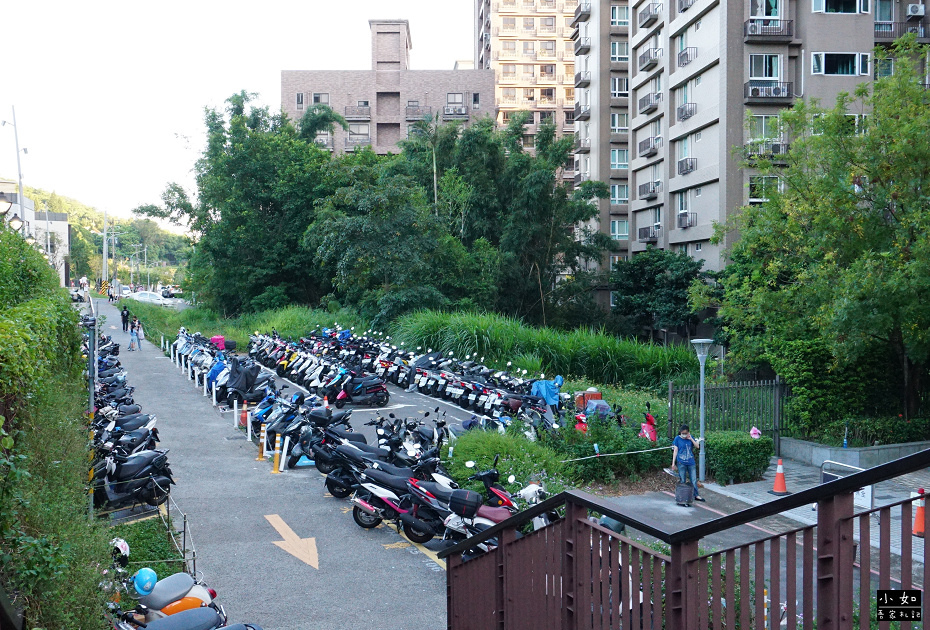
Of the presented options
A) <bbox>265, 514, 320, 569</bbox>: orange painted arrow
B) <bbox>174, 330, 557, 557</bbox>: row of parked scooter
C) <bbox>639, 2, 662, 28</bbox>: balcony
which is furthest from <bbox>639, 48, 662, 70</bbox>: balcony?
<bbox>265, 514, 320, 569</bbox>: orange painted arrow

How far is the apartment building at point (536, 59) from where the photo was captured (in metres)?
68.9

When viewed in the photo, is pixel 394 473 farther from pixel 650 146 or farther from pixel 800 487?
pixel 650 146

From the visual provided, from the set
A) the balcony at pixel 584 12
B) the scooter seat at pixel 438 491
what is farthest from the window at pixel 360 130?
the scooter seat at pixel 438 491

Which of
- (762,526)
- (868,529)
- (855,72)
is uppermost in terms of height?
(855,72)

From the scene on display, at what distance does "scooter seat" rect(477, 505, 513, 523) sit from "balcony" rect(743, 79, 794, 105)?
2628 centimetres

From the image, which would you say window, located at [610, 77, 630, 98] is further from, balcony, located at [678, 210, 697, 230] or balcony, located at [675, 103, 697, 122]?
balcony, located at [678, 210, 697, 230]

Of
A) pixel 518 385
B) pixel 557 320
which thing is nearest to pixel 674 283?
pixel 557 320

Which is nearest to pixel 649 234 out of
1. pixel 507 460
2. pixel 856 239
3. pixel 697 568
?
pixel 856 239

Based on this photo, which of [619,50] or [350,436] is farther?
[619,50]

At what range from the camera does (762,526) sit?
1055 cm

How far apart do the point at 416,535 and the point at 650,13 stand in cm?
3316

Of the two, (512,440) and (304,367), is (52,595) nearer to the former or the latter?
(512,440)

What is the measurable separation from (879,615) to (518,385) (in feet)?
48.6

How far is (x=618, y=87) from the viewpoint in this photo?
1796 inches
